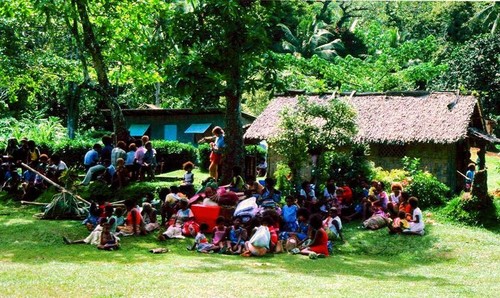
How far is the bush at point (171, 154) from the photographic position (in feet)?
89.3

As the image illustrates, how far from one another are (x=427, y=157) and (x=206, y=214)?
9624 mm

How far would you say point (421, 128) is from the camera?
72.4 feet

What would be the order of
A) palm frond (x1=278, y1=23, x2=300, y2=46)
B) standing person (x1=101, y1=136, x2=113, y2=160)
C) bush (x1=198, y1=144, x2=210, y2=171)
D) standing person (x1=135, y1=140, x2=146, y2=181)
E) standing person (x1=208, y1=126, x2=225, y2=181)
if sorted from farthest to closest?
palm frond (x1=278, y1=23, x2=300, y2=46) → bush (x1=198, y1=144, x2=210, y2=171) → standing person (x1=101, y1=136, x2=113, y2=160) → standing person (x1=135, y1=140, x2=146, y2=181) → standing person (x1=208, y1=126, x2=225, y2=181)

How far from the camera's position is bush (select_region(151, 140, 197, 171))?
27.2 metres

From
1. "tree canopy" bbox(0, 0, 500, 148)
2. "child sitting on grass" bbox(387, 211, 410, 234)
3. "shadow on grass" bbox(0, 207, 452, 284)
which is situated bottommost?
"shadow on grass" bbox(0, 207, 452, 284)

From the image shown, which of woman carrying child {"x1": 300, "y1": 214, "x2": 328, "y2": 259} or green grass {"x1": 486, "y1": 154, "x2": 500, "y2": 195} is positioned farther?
green grass {"x1": 486, "y1": 154, "x2": 500, "y2": 195}

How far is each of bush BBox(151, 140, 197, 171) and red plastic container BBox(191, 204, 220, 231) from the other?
37.8 ft

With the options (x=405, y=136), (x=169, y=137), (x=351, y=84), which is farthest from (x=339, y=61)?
(x=405, y=136)

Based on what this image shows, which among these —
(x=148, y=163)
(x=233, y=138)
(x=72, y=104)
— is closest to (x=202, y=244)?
(x=233, y=138)

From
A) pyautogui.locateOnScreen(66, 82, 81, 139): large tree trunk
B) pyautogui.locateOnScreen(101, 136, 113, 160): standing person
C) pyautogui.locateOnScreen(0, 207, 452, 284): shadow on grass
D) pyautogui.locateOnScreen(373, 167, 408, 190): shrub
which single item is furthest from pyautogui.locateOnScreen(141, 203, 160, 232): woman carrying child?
pyautogui.locateOnScreen(66, 82, 81, 139): large tree trunk

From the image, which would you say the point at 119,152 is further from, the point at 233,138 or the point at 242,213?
the point at 242,213

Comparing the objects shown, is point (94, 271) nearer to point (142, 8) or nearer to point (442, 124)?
Result: point (142, 8)

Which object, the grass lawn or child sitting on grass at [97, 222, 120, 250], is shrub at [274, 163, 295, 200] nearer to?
the grass lawn

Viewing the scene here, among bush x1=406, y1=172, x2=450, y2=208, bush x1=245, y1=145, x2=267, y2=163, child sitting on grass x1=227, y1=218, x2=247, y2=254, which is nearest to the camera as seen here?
child sitting on grass x1=227, y1=218, x2=247, y2=254
